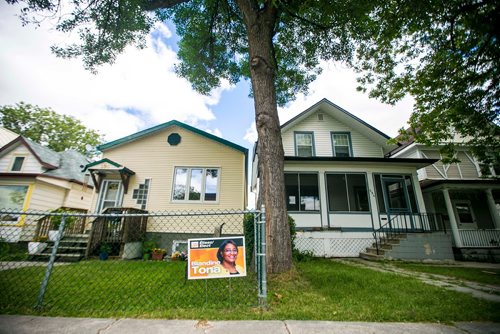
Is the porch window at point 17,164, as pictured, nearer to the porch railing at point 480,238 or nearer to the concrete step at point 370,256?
the concrete step at point 370,256

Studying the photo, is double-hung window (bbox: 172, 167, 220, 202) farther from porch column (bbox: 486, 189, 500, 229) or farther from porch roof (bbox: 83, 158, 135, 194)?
porch column (bbox: 486, 189, 500, 229)

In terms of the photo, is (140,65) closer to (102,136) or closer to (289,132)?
(289,132)

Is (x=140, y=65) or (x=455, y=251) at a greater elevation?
(x=140, y=65)

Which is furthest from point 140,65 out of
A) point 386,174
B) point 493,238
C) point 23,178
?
point 493,238

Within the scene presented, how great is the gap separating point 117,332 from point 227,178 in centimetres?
799

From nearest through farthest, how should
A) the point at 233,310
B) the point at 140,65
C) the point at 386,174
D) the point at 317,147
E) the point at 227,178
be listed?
the point at 233,310 → the point at 140,65 → the point at 227,178 → the point at 386,174 → the point at 317,147

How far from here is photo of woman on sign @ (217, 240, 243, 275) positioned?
8.92ft

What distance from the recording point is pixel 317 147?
1282cm

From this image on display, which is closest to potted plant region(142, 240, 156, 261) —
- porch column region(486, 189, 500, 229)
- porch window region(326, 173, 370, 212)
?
porch window region(326, 173, 370, 212)

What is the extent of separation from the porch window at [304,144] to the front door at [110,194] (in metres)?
10.2

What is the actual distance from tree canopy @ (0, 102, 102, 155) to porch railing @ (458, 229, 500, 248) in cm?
3608

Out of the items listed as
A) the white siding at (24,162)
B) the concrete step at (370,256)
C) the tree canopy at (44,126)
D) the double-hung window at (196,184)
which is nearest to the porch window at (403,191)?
the concrete step at (370,256)

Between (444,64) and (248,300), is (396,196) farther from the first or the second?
(248,300)

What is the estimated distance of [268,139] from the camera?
4.34m
